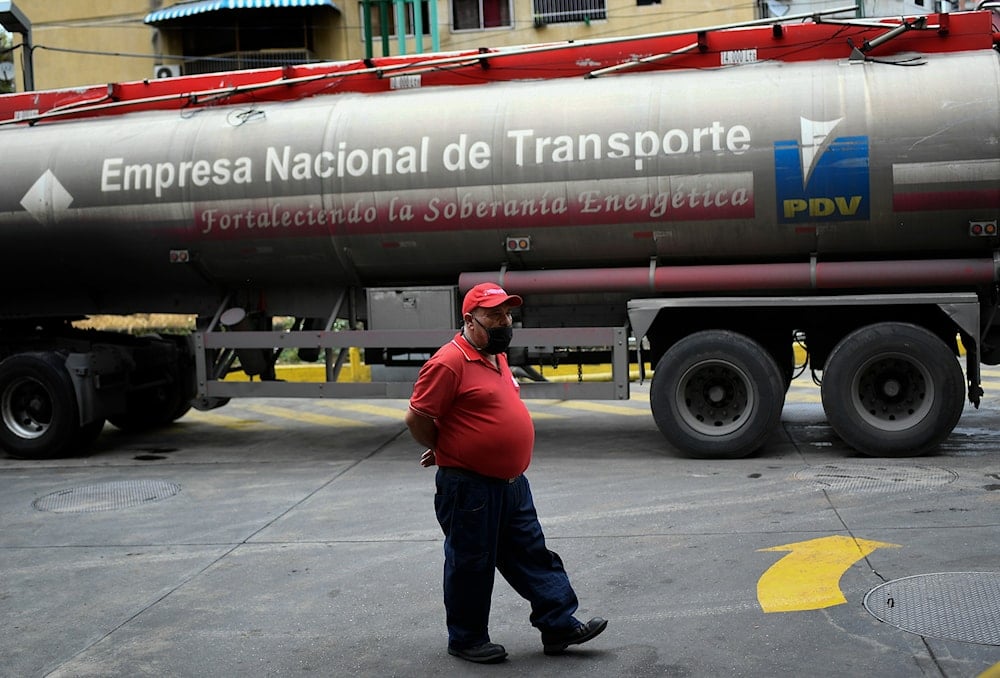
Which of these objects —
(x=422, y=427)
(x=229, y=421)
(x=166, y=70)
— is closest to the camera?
(x=422, y=427)

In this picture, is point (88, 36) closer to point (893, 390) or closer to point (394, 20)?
point (394, 20)

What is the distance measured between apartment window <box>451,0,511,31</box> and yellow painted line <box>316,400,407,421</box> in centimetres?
1541

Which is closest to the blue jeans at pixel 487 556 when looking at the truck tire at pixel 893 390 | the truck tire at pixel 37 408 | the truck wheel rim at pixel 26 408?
the truck tire at pixel 893 390

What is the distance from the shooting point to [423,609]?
617 centimetres

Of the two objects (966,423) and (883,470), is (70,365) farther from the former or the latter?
(966,423)

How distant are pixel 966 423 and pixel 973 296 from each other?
2.60 meters

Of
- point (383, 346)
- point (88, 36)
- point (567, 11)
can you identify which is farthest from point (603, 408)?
point (88, 36)

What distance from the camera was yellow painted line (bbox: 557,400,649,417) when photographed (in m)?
13.6

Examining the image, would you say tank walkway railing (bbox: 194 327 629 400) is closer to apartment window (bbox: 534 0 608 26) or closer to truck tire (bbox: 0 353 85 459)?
truck tire (bbox: 0 353 85 459)

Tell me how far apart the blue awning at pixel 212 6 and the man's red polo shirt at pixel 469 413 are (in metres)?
23.8

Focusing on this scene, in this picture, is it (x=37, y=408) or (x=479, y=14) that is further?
(x=479, y=14)

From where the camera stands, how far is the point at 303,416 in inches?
575

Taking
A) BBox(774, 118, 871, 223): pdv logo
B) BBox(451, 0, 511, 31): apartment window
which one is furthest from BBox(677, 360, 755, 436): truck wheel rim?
BBox(451, 0, 511, 31): apartment window

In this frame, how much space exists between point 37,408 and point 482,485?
819 cm
